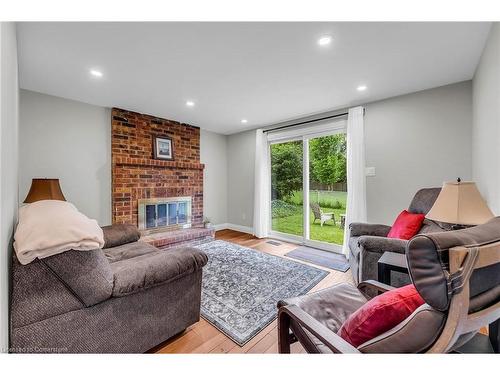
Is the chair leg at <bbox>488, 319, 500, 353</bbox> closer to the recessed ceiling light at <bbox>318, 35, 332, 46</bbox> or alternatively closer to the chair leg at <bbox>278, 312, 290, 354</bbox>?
the chair leg at <bbox>278, 312, 290, 354</bbox>

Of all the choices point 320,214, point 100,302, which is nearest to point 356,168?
point 320,214

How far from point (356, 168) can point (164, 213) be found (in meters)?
3.34

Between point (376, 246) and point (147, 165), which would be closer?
point (376, 246)

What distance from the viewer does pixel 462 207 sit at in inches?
61.1

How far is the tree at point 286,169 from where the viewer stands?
3949 mm

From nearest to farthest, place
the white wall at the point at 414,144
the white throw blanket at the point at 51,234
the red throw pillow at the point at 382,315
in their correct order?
the red throw pillow at the point at 382,315, the white throw blanket at the point at 51,234, the white wall at the point at 414,144

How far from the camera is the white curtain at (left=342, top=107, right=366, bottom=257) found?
302 centimetres

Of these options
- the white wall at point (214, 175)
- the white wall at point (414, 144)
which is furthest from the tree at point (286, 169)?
the white wall at point (214, 175)

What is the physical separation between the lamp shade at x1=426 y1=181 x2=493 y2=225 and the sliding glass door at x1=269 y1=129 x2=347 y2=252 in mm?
1738

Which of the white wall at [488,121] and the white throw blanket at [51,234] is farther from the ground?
the white wall at [488,121]

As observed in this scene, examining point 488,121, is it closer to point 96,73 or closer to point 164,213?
point 96,73

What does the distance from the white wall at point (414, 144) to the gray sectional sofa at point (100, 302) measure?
→ 2653 mm

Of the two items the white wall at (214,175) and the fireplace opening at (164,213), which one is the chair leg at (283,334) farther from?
the white wall at (214,175)

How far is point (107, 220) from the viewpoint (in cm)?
334
